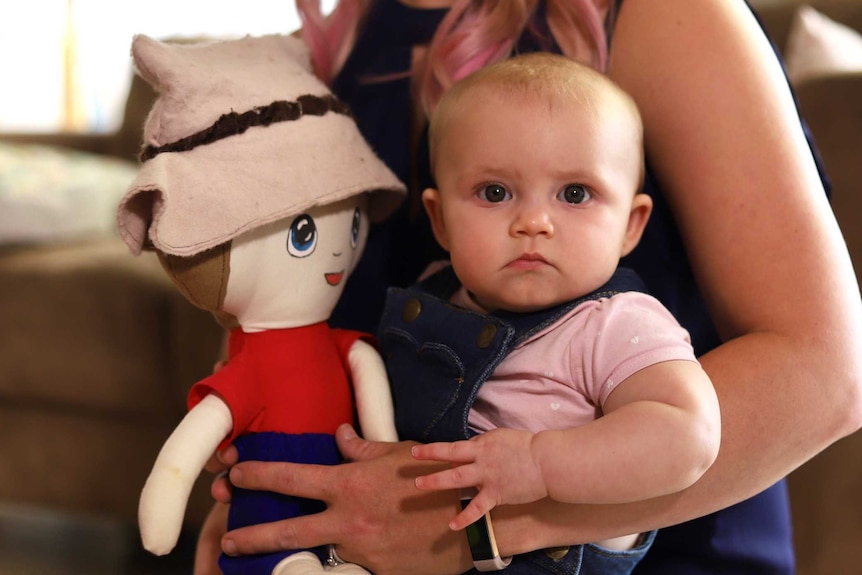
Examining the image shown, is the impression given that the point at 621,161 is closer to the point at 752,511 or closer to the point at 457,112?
the point at 457,112

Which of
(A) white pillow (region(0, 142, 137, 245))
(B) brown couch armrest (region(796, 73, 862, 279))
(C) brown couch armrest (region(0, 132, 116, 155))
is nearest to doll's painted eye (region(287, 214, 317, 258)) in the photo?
(B) brown couch armrest (region(796, 73, 862, 279))

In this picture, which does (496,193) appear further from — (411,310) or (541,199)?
(411,310)

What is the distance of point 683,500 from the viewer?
75cm

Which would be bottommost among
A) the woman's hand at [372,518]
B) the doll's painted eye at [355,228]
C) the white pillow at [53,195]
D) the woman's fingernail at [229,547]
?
the white pillow at [53,195]

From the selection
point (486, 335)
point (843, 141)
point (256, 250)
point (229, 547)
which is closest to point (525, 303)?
point (486, 335)

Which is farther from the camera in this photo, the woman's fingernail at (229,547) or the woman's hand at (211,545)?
the woman's hand at (211,545)

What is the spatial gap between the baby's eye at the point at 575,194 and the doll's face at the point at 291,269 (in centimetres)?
23

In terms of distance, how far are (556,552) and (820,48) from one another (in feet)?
4.00

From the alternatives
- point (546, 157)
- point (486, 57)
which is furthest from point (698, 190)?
point (486, 57)

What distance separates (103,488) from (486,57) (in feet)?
4.85

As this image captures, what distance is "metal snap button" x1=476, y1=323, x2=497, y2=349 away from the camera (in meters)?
0.77

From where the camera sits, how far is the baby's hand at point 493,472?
2.12 ft

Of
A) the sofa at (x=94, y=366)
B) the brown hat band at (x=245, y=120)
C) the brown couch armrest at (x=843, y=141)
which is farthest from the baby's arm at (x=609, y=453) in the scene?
the sofa at (x=94, y=366)

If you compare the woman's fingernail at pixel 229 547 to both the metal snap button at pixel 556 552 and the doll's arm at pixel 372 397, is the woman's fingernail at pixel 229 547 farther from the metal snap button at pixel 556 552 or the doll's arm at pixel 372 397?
the metal snap button at pixel 556 552
